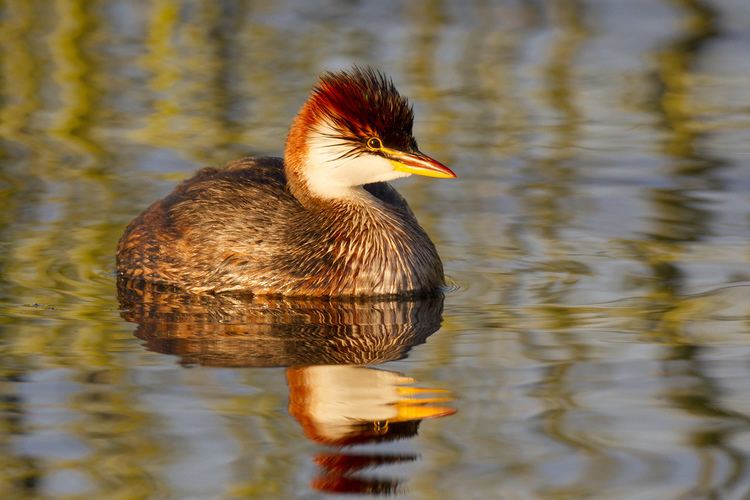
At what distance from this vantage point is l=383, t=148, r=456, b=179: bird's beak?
31.6 ft

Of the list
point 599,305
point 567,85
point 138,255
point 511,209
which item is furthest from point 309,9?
point 599,305

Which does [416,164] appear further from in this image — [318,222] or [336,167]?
[318,222]

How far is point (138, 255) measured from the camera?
402 inches

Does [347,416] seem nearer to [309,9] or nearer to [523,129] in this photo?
[523,129]

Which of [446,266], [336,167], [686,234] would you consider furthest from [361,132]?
[686,234]

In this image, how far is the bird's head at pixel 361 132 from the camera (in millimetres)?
9711

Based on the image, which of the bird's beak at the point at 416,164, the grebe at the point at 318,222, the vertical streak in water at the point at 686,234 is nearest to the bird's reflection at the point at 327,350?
the grebe at the point at 318,222

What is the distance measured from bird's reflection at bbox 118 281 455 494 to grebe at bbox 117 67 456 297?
0.47 ft

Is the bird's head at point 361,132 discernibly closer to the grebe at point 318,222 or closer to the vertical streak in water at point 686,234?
the grebe at point 318,222

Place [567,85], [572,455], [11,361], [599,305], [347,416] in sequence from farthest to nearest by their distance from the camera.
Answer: [567,85] → [599,305] → [11,361] → [347,416] → [572,455]

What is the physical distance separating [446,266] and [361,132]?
1161 millimetres

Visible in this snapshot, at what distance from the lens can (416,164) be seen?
966 cm

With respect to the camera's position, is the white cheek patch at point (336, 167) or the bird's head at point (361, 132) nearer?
the bird's head at point (361, 132)

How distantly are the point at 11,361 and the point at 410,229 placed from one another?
9.63ft
